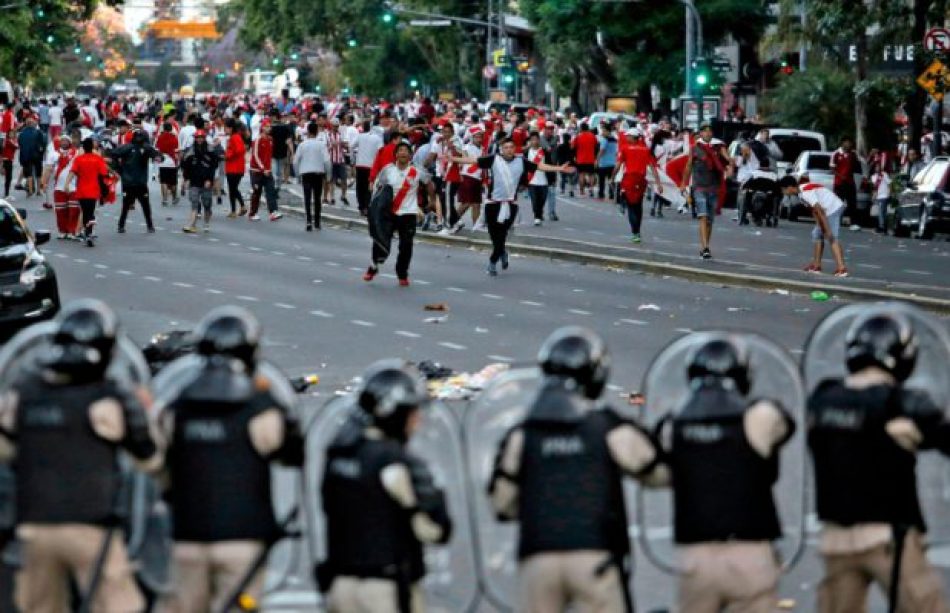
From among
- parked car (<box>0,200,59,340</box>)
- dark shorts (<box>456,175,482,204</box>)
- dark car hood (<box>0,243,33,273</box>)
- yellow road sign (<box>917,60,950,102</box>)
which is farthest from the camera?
yellow road sign (<box>917,60,950,102</box>)

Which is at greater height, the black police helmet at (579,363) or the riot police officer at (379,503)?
the black police helmet at (579,363)

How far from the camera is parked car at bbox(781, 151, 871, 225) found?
129ft

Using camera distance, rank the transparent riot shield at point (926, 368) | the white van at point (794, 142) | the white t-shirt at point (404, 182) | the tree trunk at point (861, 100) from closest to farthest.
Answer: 1. the transparent riot shield at point (926, 368)
2. the white t-shirt at point (404, 182)
3. the white van at point (794, 142)
4. the tree trunk at point (861, 100)

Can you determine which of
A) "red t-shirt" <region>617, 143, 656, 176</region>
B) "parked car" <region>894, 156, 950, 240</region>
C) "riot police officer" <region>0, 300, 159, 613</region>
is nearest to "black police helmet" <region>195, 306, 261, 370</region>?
"riot police officer" <region>0, 300, 159, 613</region>

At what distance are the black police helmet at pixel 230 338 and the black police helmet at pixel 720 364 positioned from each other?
4.86ft

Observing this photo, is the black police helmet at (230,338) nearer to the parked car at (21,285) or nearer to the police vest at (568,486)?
the police vest at (568,486)

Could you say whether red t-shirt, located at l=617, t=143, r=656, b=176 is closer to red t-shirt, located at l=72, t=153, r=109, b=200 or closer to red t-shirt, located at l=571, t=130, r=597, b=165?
red t-shirt, located at l=72, t=153, r=109, b=200

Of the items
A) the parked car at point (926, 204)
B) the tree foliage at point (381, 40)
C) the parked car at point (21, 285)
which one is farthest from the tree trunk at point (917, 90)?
the tree foliage at point (381, 40)

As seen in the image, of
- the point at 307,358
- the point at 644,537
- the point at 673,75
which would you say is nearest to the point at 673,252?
the point at 307,358

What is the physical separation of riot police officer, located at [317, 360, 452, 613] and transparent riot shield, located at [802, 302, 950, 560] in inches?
71.1

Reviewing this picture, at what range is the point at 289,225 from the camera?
35.7 metres

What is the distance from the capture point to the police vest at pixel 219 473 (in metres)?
7.36

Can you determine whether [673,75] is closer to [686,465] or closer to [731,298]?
[731,298]

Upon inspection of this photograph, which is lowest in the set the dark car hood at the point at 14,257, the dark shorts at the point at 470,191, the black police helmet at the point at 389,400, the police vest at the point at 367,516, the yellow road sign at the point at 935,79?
the dark shorts at the point at 470,191
